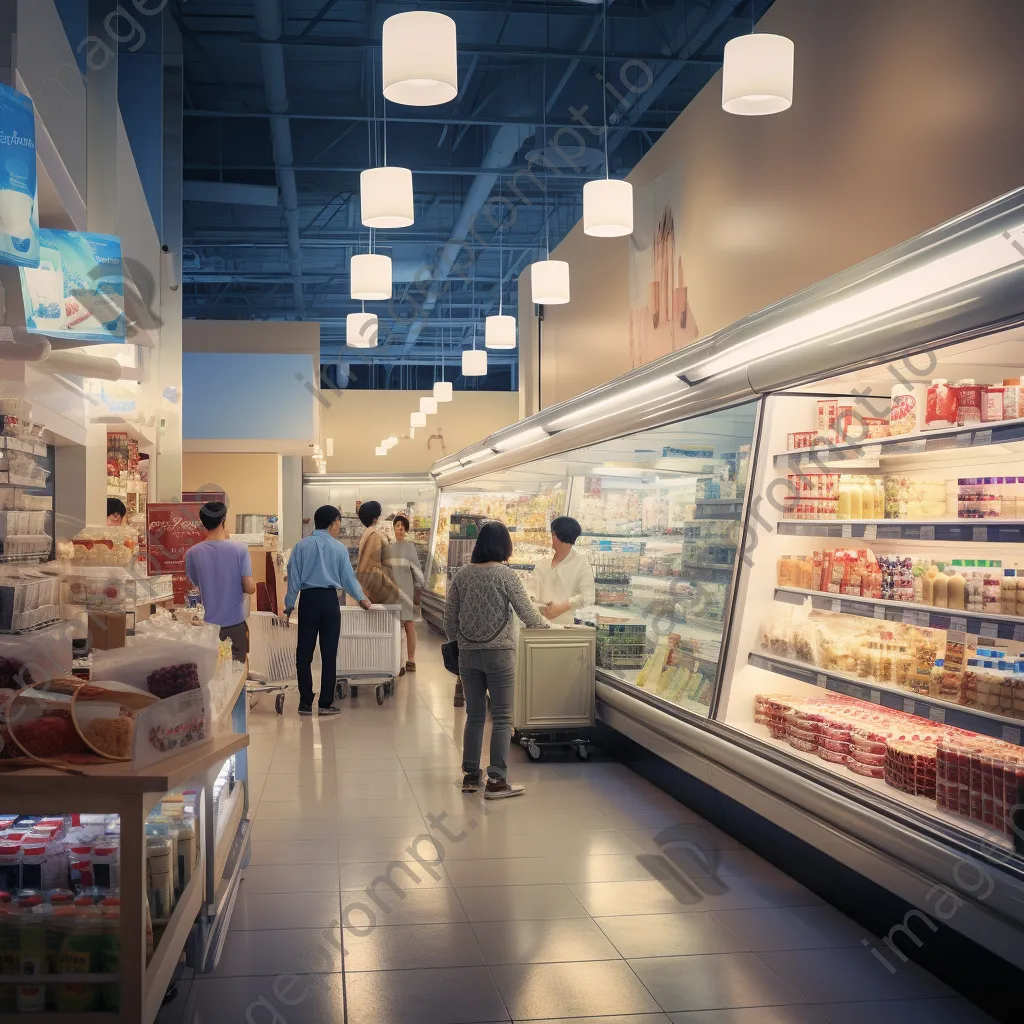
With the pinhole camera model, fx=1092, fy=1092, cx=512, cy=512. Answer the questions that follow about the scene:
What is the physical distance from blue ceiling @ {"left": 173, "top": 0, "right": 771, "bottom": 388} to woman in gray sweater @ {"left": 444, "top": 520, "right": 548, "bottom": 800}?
179 inches

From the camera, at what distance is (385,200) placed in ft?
20.8

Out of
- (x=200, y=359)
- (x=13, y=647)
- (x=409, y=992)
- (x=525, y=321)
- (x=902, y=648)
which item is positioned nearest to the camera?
(x=13, y=647)

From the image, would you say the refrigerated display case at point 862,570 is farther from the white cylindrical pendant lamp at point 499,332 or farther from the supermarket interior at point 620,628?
the white cylindrical pendant lamp at point 499,332

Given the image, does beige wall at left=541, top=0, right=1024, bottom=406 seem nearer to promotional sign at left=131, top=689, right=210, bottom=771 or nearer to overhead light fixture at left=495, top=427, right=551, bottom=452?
overhead light fixture at left=495, top=427, right=551, bottom=452

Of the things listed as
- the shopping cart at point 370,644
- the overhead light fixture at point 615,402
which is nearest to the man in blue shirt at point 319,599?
the shopping cart at point 370,644

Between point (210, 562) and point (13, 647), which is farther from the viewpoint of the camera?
point (210, 562)

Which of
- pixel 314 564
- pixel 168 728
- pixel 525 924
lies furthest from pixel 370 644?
pixel 168 728

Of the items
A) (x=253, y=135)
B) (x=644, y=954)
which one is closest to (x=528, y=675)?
(x=644, y=954)

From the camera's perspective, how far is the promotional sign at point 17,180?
10.1ft

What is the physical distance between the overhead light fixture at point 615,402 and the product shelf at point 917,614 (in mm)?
1310

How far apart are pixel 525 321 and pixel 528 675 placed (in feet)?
23.4

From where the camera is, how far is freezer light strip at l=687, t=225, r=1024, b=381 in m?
3.16

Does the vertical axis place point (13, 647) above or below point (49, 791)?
above

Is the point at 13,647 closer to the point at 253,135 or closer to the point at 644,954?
the point at 644,954
